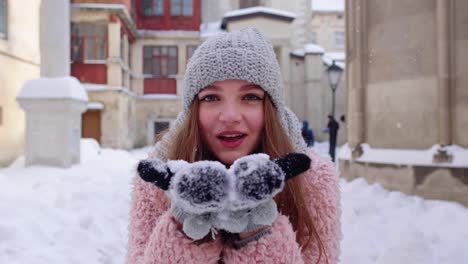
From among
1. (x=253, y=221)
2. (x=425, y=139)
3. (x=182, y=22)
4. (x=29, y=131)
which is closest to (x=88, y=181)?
(x=29, y=131)

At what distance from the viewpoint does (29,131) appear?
7.54 metres

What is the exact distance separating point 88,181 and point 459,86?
566 centimetres

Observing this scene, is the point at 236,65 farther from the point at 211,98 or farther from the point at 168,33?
the point at 168,33

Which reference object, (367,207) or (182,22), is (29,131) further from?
(182,22)

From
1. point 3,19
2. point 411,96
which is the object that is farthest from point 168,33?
point 411,96

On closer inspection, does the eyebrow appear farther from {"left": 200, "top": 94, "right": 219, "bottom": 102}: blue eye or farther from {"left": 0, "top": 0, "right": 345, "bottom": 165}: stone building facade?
{"left": 0, "top": 0, "right": 345, "bottom": 165}: stone building facade

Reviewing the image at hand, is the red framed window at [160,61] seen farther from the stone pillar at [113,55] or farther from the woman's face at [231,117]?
the woman's face at [231,117]

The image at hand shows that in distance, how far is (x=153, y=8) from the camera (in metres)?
21.4

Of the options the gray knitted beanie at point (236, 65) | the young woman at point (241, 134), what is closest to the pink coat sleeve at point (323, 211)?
the young woman at point (241, 134)

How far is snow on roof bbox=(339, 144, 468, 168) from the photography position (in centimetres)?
506

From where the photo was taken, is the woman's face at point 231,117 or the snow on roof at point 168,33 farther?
the snow on roof at point 168,33

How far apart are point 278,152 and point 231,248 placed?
440 mm

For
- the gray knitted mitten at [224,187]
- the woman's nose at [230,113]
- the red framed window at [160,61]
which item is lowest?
the gray knitted mitten at [224,187]

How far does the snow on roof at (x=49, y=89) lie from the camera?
24.7 ft
